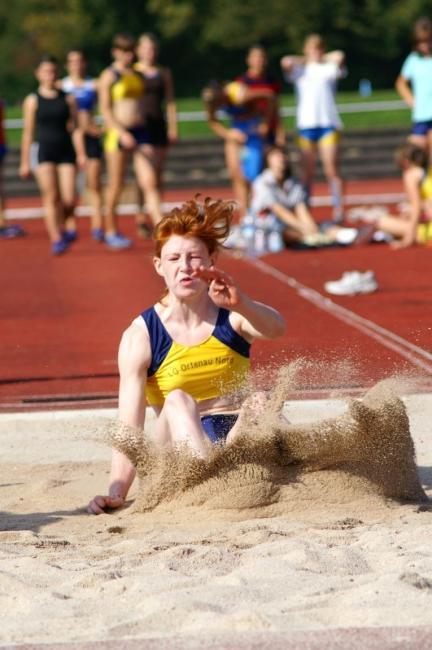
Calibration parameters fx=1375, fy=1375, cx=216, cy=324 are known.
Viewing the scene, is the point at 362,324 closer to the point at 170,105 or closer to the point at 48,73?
the point at 48,73

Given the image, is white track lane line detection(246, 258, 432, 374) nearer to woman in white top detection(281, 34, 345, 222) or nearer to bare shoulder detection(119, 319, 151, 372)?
bare shoulder detection(119, 319, 151, 372)

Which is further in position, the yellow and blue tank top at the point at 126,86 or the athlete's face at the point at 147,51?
the athlete's face at the point at 147,51

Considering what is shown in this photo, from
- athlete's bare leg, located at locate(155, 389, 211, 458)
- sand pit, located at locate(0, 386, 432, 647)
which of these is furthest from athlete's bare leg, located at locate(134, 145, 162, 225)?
athlete's bare leg, located at locate(155, 389, 211, 458)

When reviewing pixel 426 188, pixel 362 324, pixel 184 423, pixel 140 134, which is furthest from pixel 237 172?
pixel 184 423

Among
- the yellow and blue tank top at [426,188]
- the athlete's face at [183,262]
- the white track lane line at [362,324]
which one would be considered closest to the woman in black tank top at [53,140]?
the white track lane line at [362,324]

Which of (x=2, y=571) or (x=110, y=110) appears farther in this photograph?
(x=110, y=110)

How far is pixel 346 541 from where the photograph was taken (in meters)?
4.87

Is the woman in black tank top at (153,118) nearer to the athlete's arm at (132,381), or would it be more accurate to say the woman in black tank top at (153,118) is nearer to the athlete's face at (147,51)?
the athlete's face at (147,51)

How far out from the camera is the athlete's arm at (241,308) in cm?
508

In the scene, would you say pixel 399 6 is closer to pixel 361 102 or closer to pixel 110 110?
pixel 361 102

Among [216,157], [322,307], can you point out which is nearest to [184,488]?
[322,307]

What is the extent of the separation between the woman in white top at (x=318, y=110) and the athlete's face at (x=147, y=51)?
189 cm

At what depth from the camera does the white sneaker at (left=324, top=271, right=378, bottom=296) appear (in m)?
10.9

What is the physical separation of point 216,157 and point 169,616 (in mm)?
21412
